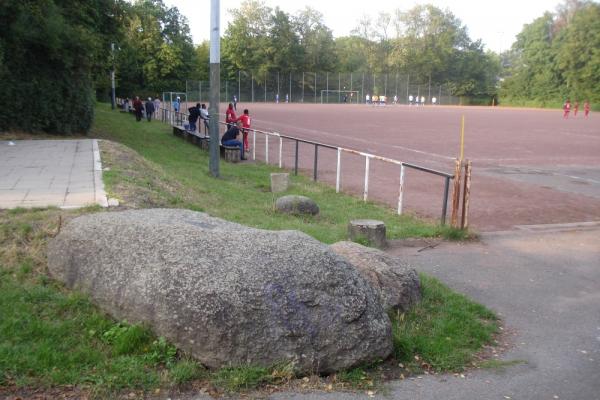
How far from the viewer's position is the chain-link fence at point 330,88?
292ft

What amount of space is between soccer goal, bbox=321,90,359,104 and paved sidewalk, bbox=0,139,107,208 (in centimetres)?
8042

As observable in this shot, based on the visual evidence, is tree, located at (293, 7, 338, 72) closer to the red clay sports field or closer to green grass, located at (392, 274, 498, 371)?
the red clay sports field

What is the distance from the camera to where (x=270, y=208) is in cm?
988

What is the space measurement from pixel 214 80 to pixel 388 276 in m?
9.89

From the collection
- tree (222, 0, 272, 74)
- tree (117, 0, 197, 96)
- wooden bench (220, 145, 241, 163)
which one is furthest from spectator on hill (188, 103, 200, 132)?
tree (222, 0, 272, 74)

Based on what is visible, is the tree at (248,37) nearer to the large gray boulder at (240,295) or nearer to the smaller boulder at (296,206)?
the smaller boulder at (296,206)

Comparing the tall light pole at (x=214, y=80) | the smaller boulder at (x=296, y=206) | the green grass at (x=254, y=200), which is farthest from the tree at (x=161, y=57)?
the smaller boulder at (x=296, y=206)

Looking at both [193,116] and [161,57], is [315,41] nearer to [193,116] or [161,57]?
[161,57]

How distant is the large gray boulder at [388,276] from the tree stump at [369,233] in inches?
67.7

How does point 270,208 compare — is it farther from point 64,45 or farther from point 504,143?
point 504,143

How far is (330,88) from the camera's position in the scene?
94.1 metres

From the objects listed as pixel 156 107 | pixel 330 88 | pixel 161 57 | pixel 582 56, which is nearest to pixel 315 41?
pixel 330 88

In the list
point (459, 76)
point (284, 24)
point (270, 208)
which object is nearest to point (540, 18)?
point (459, 76)

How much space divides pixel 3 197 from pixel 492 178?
452 inches
